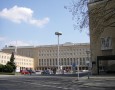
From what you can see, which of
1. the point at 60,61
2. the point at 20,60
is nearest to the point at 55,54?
the point at 60,61

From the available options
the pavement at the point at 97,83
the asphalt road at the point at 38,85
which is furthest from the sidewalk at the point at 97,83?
the asphalt road at the point at 38,85

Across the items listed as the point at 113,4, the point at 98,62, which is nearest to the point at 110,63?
the point at 98,62

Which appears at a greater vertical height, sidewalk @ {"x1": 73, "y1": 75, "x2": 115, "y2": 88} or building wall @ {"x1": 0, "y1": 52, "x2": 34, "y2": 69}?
Answer: building wall @ {"x1": 0, "y1": 52, "x2": 34, "y2": 69}

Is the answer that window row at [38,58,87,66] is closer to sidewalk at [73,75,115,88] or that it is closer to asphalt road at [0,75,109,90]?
sidewalk at [73,75,115,88]

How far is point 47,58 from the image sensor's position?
186750 millimetres

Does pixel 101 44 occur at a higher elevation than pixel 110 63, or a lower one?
higher

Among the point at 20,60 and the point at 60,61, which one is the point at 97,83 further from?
the point at 60,61

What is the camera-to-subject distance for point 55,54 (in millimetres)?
182875

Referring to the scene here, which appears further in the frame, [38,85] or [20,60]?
[20,60]

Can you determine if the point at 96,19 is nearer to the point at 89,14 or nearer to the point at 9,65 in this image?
the point at 89,14

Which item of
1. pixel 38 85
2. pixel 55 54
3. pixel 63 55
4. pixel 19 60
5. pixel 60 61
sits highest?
pixel 55 54

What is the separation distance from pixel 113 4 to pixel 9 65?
6272cm

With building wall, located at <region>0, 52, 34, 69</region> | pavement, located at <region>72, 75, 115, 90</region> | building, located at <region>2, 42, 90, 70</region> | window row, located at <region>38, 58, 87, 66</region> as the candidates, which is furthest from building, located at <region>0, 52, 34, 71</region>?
pavement, located at <region>72, 75, 115, 90</region>

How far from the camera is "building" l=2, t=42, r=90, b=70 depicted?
176125 millimetres
